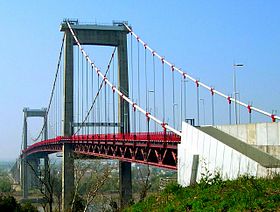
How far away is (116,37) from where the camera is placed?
43.9 meters

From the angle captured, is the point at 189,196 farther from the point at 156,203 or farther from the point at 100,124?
→ the point at 100,124

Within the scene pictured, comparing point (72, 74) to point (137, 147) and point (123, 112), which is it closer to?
point (123, 112)

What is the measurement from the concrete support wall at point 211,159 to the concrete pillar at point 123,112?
2030 centimetres

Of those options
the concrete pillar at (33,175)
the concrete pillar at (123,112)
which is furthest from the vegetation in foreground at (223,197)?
the concrete pillar at (33,175)

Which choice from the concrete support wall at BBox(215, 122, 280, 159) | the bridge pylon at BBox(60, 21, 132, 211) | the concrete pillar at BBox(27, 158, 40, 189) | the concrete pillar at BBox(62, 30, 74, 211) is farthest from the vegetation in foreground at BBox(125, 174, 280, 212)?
the concrete pillar at BBox(27, 158, 40, 189)

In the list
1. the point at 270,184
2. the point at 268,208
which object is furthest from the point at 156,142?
the point at 268,208

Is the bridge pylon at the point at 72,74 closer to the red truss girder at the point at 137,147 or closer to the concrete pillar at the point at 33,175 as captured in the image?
the red truss girder at the point at 137,147

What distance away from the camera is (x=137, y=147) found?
24031 millimetres

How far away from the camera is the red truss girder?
65.9 ft

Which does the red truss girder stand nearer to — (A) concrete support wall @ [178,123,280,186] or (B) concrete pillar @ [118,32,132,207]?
(A) concrete support wall @ [178,123,280,186]

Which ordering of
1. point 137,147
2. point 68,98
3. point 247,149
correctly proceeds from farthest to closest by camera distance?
point 68,98, point 137,147, point 247,149

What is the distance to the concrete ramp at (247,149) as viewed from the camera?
13205 millimetres

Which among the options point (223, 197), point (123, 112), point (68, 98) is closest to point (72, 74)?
point (68, 98)

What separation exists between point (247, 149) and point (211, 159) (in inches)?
48.3
